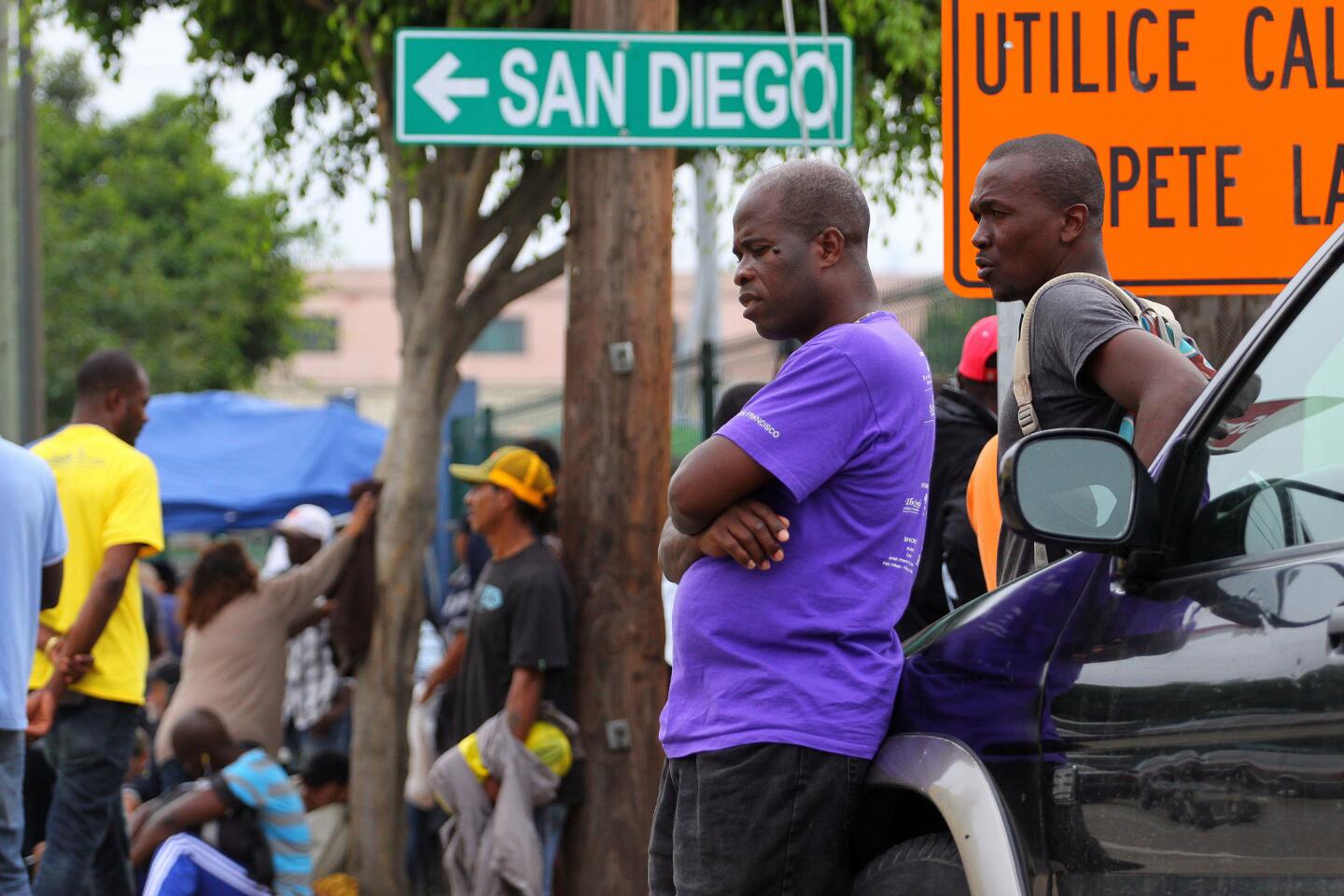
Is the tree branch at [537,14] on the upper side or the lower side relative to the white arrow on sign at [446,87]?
upper

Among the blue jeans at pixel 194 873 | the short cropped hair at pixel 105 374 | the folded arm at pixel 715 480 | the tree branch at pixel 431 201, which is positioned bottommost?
the blue jeans at pixel 194 873

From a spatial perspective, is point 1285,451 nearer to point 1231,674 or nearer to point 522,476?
point 1231,674

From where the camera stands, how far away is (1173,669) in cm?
230

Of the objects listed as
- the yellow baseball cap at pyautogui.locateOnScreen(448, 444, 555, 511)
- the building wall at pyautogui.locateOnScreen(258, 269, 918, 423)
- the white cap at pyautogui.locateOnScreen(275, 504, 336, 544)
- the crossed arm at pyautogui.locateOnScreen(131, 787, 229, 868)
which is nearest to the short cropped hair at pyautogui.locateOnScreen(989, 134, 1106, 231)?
the yellow baseball cap at pyautogui.locateOnScreen(448, 444, 555, 511)

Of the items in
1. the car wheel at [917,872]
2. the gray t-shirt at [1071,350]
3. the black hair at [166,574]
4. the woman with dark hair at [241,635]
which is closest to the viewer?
the car wheel at [917,872]

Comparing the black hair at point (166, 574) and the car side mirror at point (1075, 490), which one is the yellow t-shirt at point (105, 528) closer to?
the car side mirror at point (1075, 490)

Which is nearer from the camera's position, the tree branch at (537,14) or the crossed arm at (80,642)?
the crossed arm at (80,642)

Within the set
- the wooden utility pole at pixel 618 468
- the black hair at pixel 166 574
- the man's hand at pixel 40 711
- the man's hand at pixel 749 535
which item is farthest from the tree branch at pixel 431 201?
the man's hand at pixel 749 535

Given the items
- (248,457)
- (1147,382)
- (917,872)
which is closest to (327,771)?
(248,457)

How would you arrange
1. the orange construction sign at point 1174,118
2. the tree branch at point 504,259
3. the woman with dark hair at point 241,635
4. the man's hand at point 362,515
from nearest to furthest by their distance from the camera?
the orange construction sign at point 1174,118
the woman with dark hair at point 241,635
the man's hand at point 362,515
the tree branch at point 504,259

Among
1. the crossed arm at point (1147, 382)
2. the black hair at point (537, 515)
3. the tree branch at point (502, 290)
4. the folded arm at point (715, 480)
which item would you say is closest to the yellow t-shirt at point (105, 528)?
the black hair at point (537, 515)

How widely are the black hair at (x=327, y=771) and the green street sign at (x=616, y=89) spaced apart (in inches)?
153

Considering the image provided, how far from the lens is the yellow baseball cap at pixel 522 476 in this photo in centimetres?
652

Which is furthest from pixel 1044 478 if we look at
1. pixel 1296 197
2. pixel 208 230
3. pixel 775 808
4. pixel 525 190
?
pixel 208 230
